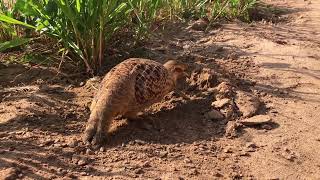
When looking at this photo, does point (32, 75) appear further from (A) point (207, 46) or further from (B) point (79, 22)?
(A) point (207, 46)

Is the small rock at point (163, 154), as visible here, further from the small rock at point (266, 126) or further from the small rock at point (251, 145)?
the small rock at point (266, 126)

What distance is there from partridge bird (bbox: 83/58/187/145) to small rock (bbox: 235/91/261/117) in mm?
562

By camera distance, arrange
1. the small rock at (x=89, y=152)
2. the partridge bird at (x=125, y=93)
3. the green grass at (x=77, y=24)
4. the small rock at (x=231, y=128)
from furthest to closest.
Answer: the green grass at (x=77, y=24)
the small rock at (x=231, y=128)
the partridge bird at (x=125, y=93)
the small rock at (x=89, y=152)

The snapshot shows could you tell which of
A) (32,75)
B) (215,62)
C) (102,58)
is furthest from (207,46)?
(32,75)

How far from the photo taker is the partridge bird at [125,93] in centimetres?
279

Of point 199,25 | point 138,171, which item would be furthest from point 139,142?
point 199,25

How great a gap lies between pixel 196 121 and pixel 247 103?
0.43m

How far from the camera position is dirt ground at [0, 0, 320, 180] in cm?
262

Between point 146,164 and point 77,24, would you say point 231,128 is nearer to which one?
point 146,164

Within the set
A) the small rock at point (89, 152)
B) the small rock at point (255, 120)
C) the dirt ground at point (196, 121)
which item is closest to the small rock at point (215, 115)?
the dirt ground at point (196, 121)

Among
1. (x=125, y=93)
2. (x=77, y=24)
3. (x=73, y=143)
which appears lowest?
(x=73, y=143)

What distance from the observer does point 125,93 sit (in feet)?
9.45

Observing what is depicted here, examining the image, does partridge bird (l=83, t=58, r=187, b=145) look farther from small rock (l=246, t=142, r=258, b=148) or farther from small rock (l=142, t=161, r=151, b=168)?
small rock (l=246, t=142, r=258, b=148)

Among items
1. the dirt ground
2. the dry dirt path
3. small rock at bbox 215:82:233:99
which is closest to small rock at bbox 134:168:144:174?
the dirt ground
